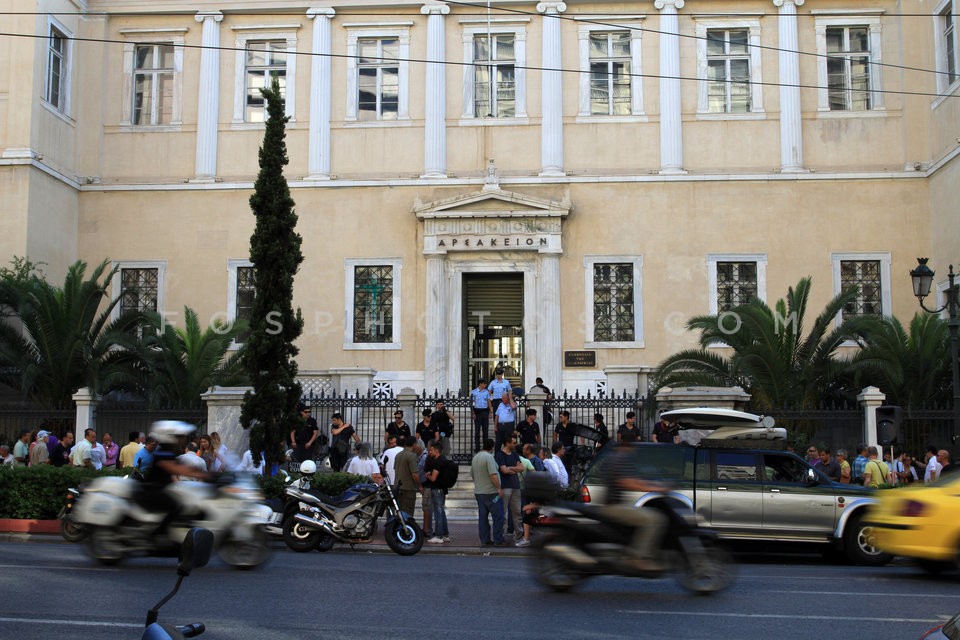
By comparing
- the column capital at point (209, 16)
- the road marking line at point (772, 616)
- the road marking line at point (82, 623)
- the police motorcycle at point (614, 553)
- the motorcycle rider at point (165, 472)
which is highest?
the column capital at point (209, 16)

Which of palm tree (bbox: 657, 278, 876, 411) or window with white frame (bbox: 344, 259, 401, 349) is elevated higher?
window with white frame (bbox: 344, 259, 401, 349)

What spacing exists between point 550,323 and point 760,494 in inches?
523

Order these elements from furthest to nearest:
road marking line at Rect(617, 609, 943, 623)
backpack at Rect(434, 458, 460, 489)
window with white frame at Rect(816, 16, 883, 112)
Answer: window with white frame at Rect(816, 16, 883, 112) < backpack at Rect(434, 458, 460, 489) < road marking line at Rect(617, 609, 943, 623)

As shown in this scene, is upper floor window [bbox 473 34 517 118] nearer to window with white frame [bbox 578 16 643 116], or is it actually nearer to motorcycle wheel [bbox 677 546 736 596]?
window with white frame [bbox 578 16 643 116]

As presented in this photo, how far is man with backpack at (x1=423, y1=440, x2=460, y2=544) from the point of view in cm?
1662

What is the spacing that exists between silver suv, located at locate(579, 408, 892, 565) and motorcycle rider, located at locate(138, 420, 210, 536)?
18.3 ft

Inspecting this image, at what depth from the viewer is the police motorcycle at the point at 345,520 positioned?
15062mm

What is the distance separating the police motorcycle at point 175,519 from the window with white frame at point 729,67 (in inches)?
784

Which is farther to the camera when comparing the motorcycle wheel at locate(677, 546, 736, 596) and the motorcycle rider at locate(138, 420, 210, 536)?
the motorcycle rider at locate(138, 420, 210, 536)

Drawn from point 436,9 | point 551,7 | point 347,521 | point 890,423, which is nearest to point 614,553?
point 347,521

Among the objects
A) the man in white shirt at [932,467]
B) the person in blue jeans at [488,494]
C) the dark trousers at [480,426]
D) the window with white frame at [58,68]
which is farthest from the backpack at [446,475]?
the window with white frame at [58,68]

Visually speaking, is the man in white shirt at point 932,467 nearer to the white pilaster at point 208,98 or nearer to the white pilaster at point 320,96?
the white pilaster at point 320,96

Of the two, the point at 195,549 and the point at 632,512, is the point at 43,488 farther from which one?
the point at 195,549

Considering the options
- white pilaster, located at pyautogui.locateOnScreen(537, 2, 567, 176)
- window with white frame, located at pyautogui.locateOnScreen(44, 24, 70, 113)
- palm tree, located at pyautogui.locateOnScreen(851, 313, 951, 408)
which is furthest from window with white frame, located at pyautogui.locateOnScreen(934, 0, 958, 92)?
window with white frame, located at pyautogui.locateOnScreen(44, 24, 70, 113)
